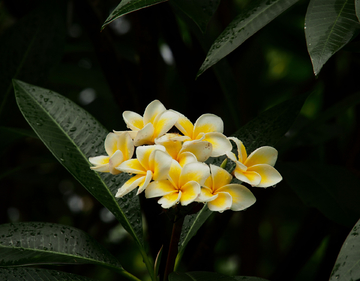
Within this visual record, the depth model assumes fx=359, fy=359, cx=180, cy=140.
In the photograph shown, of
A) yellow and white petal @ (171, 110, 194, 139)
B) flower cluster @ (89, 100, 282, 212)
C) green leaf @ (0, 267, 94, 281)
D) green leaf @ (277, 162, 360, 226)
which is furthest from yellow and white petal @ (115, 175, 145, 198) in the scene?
green leaf @ (277, 162, 360, 226)

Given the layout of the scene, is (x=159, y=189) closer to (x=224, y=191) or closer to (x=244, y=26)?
(x=224, y=191)

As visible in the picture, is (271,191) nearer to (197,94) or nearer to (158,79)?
(197,94)

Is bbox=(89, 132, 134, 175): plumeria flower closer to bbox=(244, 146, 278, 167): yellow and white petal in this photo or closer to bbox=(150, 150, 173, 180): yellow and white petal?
bbox=(150, 150, 173, 180): yellow and white petal

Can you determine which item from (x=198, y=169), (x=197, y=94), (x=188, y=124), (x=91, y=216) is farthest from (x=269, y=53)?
(x=198, y=169)

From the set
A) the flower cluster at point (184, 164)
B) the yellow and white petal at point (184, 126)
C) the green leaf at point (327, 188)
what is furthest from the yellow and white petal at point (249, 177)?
the green leaf at point (327, 188)

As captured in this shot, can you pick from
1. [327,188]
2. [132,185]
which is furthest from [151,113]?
[327,188]

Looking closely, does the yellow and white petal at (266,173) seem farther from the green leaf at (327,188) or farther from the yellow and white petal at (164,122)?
the green leaf at (327,188)
